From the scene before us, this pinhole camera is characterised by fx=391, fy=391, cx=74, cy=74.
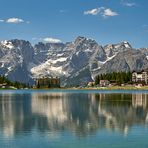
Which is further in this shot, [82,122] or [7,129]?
[82,122]

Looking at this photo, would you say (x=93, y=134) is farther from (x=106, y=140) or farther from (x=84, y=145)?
(x=84, y=145)

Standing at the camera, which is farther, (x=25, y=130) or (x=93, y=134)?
(x=25, y=130)

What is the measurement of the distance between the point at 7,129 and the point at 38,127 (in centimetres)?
440

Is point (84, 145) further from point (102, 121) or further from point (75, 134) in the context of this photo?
point (102, 121)

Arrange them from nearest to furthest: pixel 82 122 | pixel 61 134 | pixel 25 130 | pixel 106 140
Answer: pixel 106 140 < pixel 61 134 < pixel 25 130 < pixel 82 122

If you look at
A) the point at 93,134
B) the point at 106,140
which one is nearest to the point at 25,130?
the point at 93,134

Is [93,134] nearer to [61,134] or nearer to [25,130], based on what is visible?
[61,134]

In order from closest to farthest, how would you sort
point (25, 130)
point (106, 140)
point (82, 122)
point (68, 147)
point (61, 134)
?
point (68, 147), point (106, 140), point (61, 134), point (25, 130), point (82, 122)

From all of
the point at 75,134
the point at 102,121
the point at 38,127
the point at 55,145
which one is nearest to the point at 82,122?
the point at 102,121

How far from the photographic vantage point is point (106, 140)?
42906 millimetres

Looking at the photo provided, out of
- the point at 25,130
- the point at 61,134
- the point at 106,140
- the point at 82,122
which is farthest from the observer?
the point at 82,122

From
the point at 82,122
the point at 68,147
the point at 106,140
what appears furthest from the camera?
the point at 82,122

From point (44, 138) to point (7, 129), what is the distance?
31.5ft

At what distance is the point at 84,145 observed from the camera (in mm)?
39781
